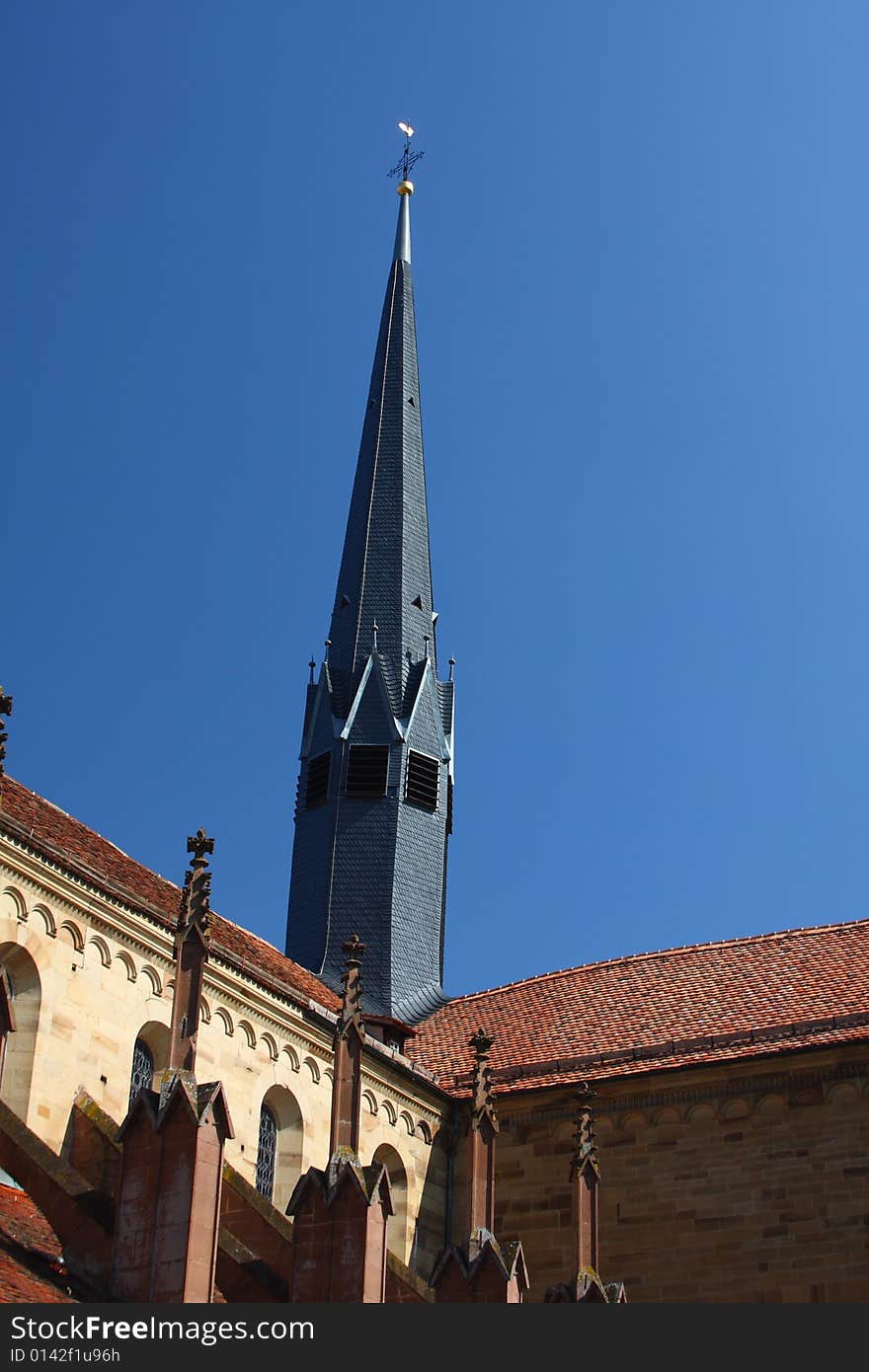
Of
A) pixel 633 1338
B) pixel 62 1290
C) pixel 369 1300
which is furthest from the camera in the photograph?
pixel 369 1300

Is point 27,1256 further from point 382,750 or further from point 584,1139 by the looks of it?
point 382,750

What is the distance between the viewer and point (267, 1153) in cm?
2467

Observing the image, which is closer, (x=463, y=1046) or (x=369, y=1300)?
(x=369, y=1300)

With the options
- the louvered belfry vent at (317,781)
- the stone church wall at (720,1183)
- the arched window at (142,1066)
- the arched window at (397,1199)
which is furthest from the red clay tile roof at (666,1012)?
the arched window at (142,1066)

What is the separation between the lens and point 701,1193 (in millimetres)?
25469

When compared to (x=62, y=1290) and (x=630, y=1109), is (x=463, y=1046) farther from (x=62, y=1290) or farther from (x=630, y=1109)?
(x=62, y=1290)

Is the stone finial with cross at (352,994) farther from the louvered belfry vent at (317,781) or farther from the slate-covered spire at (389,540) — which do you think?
the slate-covered spire at (389,540)

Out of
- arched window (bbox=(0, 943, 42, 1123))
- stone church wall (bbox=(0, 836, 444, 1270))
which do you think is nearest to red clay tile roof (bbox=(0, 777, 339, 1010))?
stone church wall (bbox=(0, 836, 444, 1270))

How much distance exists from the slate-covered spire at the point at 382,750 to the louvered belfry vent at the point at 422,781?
27 mm

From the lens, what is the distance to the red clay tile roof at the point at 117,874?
2169cm

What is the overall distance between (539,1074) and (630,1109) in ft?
5.55

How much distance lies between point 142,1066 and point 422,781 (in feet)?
48.8

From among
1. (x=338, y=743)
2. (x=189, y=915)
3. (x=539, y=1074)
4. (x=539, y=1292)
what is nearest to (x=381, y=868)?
(x=338, y=743)

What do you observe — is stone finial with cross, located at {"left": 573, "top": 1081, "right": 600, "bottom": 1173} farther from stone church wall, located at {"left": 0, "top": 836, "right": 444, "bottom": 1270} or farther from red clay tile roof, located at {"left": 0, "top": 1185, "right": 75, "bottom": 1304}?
red clay tile roof, located at {"left": 0, "top": 1185, "right": 75, "bottom": 1304}
